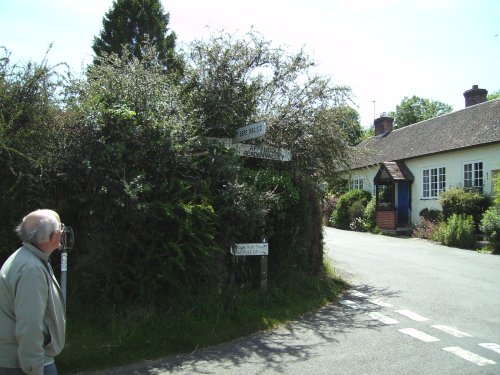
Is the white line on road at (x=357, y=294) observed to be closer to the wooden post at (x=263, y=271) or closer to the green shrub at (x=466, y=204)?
the wooden post at (x=263, y=271)

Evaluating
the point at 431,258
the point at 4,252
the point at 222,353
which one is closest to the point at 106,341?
the point at 222,353

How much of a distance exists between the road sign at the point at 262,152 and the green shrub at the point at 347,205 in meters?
19.4

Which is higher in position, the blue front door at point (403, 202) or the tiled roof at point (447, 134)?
the tiled roof at point (447, 134)

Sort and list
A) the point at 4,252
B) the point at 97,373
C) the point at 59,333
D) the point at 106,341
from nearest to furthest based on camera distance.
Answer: the point at 59,333 → the point at 97,373 → the point at 106,341 → the point at 4,252

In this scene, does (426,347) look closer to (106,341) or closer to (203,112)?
(106,341)

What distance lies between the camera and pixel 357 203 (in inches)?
1075

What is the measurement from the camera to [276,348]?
587cm

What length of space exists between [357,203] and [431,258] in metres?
13.2

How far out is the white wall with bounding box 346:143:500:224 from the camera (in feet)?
64.0

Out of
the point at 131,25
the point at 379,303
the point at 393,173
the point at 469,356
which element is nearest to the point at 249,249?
the point at 379,303

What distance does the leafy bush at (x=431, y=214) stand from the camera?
2122cm

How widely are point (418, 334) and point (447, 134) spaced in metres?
20.0

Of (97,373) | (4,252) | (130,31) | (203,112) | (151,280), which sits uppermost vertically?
(130,31)

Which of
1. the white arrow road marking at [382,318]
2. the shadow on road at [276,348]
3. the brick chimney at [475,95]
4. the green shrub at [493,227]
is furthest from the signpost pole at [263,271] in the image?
the brick chimney at [475,95]
